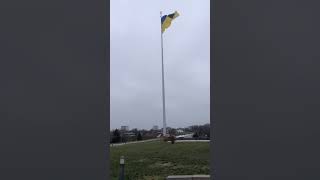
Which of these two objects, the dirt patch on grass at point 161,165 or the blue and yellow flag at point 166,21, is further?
the blue and yellow flag at point 166,21

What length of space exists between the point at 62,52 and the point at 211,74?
4.76 ft

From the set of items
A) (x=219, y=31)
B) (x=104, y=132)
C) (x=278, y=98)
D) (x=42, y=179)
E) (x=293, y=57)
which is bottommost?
(x=42, y=179)

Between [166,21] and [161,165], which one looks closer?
[161,165]

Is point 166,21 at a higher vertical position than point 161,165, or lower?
higher

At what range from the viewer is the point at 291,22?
436 cm

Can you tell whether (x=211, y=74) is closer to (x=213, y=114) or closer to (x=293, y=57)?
(x=213, y=114)

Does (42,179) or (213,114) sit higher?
(213,114)

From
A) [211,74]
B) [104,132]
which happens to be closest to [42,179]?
[104,132]

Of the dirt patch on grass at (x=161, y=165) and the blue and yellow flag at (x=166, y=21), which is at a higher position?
the blue and yellow flag at (x=166, y=21)

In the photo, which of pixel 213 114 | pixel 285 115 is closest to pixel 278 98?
pixel 285 115

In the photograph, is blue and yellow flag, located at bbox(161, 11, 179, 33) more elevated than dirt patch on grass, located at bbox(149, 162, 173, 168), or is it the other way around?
blue and yellow flag, located at bbox(161, 11, 179, 33)

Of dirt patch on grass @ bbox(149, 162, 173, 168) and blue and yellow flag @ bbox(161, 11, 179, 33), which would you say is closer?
dirt patch on grass @ bbox(149, 162, 173, 168)

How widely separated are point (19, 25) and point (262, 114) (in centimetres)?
248

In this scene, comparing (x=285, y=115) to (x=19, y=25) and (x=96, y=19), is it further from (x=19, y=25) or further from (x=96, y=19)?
(x=19, y=25)
